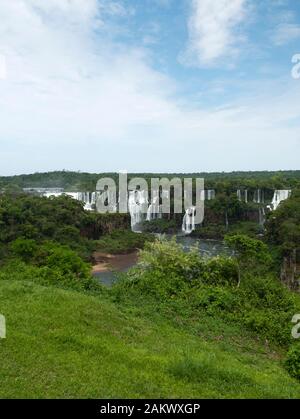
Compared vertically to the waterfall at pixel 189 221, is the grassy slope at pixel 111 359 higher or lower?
higher

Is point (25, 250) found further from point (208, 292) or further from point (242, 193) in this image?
point (242, 193)

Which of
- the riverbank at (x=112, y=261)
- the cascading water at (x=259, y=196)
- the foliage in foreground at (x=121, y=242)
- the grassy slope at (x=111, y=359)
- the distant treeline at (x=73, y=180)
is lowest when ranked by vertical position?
the riverbank at (x=112, y=261)

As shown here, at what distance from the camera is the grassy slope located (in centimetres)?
596

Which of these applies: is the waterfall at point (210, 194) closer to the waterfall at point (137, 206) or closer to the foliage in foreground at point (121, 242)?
the waterfall at point (137, 206)

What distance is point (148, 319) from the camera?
1068 cm

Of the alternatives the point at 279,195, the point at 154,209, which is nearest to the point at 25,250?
the point at 154,209

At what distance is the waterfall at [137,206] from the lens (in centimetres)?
6081

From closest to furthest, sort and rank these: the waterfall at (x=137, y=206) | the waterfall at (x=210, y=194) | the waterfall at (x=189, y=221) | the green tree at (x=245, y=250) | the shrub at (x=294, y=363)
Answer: the shrub at (x=294, y=363), the green tree at (x=245, y=250), the waterfall at (x=189, y=221), the waterfall at (x=137, y=206), the waterfall at (x=210, y=194)

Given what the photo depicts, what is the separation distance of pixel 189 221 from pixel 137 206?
802 centimetres

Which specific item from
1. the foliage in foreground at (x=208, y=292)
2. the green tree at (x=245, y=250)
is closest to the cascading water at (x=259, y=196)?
the green tree at (x=245, y=250)

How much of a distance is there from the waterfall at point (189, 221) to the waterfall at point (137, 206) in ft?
20.2

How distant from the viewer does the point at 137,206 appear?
61750mm
